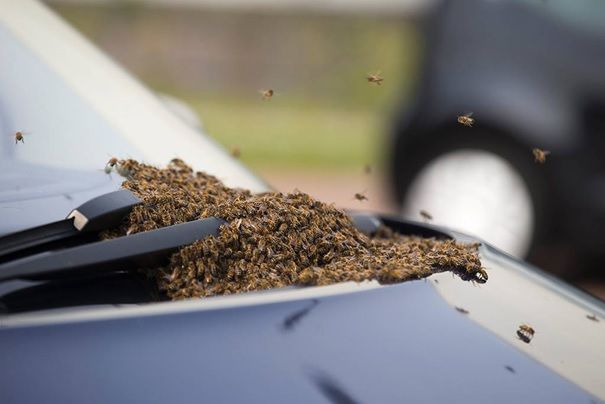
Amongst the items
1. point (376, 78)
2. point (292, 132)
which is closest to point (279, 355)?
point (376, 78)

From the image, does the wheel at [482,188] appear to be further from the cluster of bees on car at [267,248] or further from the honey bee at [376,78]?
the cluster of bees on car at [267,248]

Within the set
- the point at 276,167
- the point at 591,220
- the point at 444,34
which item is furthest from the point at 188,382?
the point at 276,167

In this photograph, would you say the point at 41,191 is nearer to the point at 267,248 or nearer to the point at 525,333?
the point at 267,248

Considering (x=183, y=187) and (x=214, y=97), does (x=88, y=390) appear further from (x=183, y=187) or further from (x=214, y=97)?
(x=214, y=97)

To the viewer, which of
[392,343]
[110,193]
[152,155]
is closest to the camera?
[392,343]

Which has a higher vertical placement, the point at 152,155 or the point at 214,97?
the point at 152,155

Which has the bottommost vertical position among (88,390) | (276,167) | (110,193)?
(276,167)
